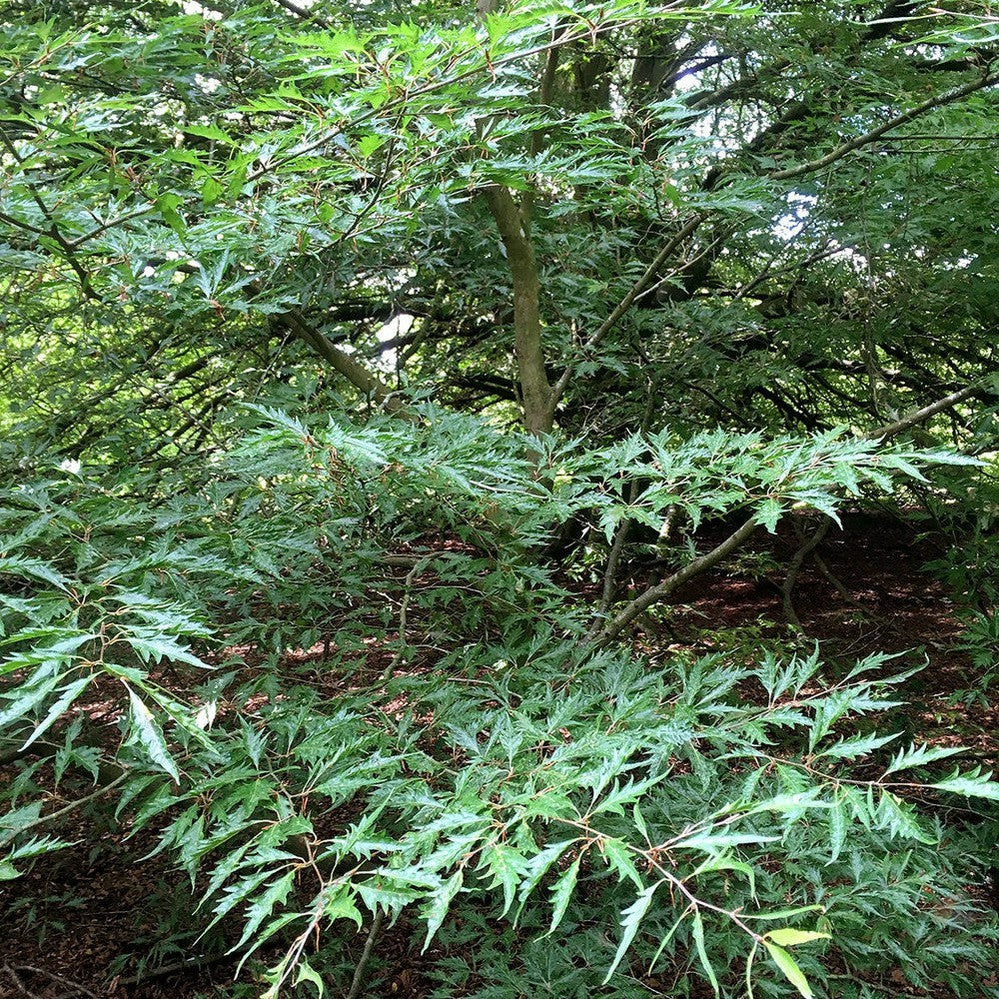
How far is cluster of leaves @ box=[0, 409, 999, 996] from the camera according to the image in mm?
1142

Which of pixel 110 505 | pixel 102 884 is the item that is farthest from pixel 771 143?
pixel 102 884

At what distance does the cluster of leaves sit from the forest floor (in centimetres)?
55

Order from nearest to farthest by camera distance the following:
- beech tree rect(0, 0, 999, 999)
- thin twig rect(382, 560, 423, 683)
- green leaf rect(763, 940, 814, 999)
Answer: green leaf rect(763, 940, 814, 999) → beech tree rect(0, 0, 999, 999) → thin twig rect(382, 560, 423, 683)

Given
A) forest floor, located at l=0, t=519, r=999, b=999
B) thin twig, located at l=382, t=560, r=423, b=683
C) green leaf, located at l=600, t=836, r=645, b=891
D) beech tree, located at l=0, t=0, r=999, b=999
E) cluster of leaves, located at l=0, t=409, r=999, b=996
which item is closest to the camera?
Result: green leaf, located at l=600, t=836, r=645, b=891

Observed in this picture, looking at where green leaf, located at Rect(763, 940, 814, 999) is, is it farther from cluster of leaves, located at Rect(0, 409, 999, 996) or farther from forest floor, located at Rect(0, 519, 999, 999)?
forest floor, located at Rect(0, 519, 999, 999)

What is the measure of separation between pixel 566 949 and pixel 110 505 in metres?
1.61

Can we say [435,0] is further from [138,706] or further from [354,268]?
[138,706]

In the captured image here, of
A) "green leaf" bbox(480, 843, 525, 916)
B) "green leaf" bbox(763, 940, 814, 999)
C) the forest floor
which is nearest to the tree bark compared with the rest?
the forest floor

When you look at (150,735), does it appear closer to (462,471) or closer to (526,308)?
(462,471)

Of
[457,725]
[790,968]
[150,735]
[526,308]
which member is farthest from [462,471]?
[526,308]

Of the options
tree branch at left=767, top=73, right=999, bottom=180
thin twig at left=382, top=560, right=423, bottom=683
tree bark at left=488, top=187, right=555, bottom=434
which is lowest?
thin twig at left=382, top=560, right=423, bottom=683

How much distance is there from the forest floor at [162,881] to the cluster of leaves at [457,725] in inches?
21.5

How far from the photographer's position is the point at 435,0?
356 cm

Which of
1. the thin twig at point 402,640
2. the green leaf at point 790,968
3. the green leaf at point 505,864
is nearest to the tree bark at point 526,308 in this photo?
the thin twig at point 402,640
